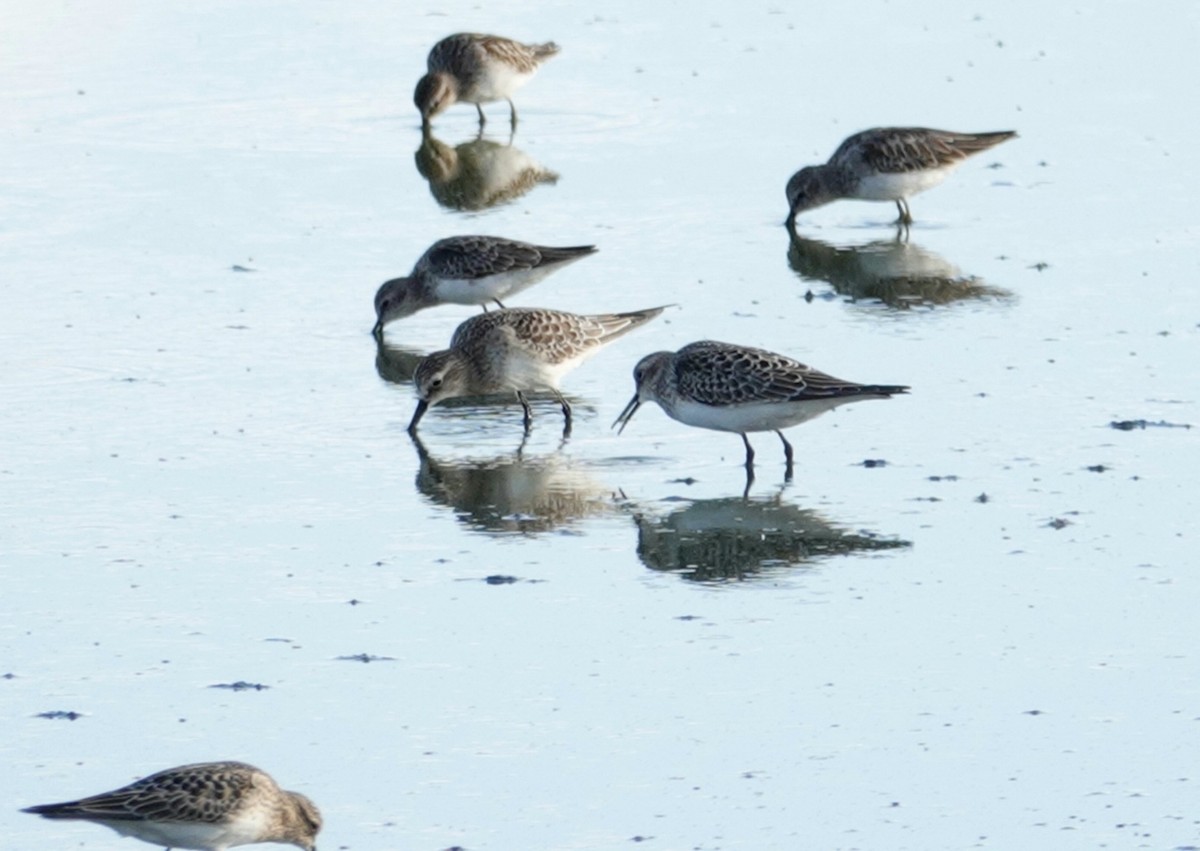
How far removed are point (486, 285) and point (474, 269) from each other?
168mm

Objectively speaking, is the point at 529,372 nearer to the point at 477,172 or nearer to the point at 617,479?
the point at 617,479

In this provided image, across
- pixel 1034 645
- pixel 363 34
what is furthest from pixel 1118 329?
pixel 363 34

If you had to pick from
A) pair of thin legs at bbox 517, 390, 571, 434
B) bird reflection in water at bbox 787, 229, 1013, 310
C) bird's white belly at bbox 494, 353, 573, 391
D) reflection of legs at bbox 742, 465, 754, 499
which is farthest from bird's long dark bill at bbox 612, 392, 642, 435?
bird reflection in water at bbox 787, 229, 1013, 310

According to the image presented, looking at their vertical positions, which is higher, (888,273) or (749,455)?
(888,273)

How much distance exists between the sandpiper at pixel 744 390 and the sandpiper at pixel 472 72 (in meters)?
9.17

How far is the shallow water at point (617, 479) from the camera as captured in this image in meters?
9.22

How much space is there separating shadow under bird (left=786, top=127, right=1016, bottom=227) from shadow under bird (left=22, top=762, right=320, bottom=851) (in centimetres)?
1104

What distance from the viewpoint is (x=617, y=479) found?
1297 cm

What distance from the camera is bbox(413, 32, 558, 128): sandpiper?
71.9 feet

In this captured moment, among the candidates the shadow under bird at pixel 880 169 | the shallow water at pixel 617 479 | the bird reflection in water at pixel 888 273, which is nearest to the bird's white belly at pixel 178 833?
the shallow water at pixel 617 479

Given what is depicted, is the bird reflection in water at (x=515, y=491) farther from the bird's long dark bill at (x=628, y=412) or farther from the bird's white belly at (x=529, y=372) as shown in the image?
the bird's white belly at (x=529, y=372)

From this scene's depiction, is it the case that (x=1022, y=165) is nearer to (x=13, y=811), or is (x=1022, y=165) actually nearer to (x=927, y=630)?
(x=927, y=630)

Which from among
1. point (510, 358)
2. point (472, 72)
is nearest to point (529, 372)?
point (510, 358)

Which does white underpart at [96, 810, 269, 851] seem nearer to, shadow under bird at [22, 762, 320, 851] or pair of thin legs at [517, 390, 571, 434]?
shadow under bird at [22, 762, 320, 851]
